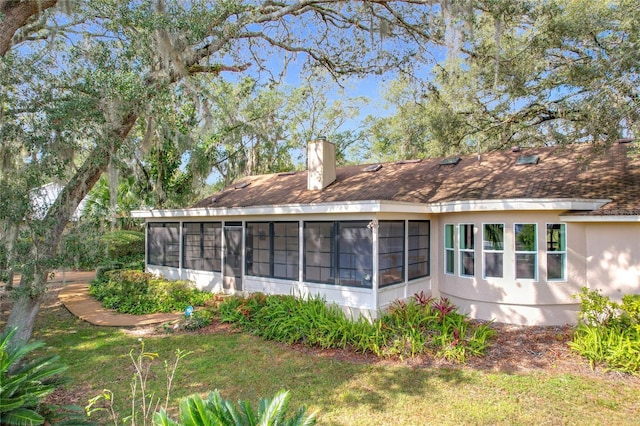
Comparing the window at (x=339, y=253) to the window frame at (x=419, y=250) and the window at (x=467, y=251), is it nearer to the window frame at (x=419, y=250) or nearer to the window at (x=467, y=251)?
the window frame at (x=419, y=250)

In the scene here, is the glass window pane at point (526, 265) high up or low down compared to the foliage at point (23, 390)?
up

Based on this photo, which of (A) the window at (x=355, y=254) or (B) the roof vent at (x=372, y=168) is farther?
(B) the roof vent at (x=372, y=168)

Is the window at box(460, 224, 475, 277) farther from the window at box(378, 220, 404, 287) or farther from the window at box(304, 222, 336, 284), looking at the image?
the window at box(304, 222, 336, 284)

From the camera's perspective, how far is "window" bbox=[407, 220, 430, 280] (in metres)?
9.34

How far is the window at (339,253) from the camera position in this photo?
8312mm

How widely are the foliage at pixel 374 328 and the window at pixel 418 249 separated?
1078 millimetres

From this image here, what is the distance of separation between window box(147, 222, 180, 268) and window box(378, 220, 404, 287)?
24.8 feet

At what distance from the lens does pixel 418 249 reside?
963cm

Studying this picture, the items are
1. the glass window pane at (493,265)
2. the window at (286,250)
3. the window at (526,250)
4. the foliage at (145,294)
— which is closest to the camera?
the window at (526,250)

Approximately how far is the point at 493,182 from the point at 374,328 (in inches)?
204

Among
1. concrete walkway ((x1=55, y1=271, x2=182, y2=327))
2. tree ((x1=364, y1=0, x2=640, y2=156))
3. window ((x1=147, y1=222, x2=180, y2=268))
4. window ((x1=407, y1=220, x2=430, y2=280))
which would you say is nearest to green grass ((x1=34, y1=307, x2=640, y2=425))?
concrete walkway ((x1=55, y1=271, x2=182, y2=327))

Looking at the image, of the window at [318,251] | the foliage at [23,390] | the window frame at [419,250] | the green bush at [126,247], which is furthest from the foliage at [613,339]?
the green bush at [126,247]

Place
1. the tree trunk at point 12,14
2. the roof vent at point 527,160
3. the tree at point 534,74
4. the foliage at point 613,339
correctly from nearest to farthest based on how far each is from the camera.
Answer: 1. the foliage at point 613,339
2. the tree trunk at point 12,14
3. the tree at point 534,74
4. the roof vent at point 527,160

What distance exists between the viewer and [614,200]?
26.5 ft
